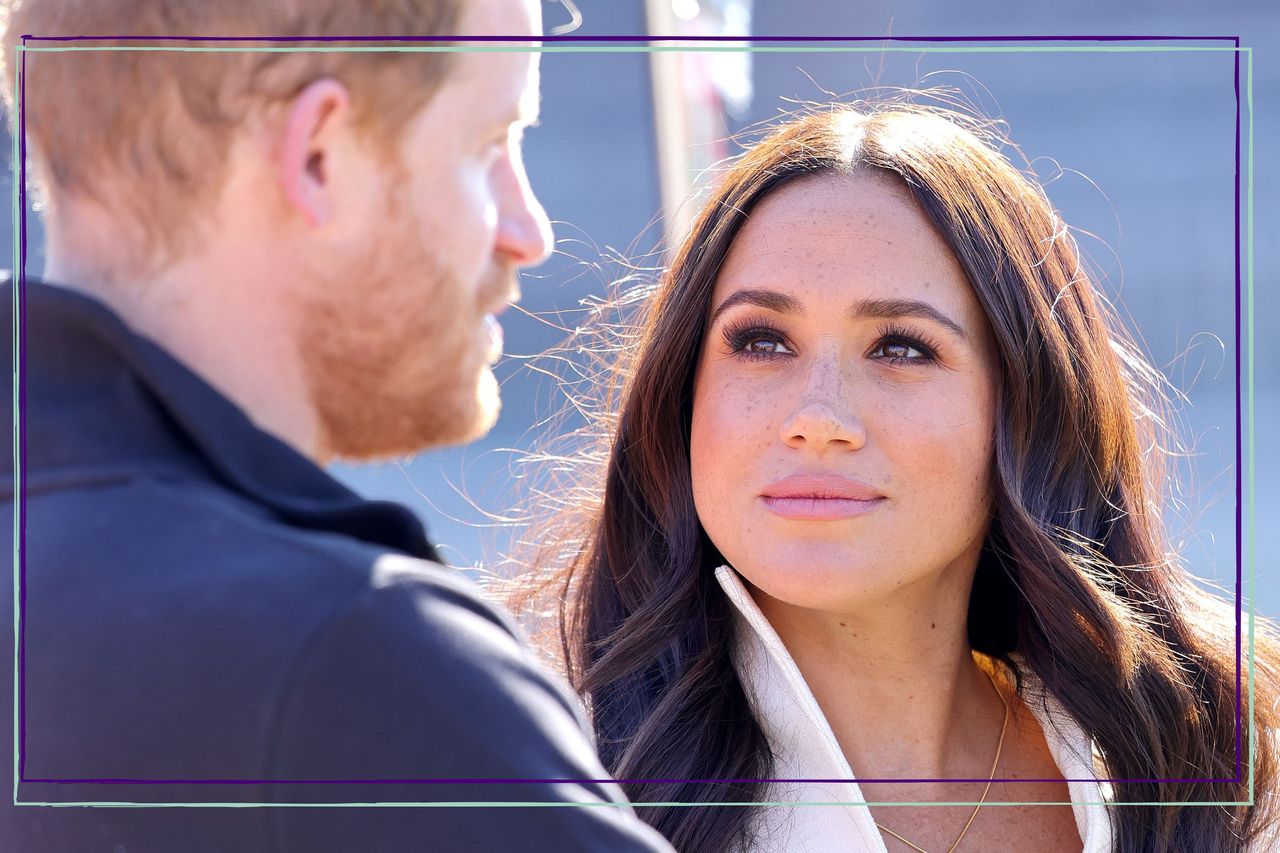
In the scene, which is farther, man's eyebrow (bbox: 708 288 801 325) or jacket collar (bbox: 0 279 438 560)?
man's eyebrow (bbox: 708 288 801 325)

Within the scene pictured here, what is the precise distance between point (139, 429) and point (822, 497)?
72 centimetres

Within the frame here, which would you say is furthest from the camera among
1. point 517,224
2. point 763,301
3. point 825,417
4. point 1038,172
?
point 1038,172

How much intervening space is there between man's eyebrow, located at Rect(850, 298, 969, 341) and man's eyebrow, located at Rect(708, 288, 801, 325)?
0.06 meters

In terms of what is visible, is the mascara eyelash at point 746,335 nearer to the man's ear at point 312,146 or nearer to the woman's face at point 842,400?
the woman's face at point 842,400

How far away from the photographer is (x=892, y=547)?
1229 millimetres

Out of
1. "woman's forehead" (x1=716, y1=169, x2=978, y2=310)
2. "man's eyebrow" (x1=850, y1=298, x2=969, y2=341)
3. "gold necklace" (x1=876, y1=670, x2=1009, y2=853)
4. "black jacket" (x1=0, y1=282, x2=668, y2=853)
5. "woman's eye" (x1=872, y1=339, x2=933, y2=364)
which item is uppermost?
"woman's forehead" (x1=716, y1=169, x2=978, y2=310)

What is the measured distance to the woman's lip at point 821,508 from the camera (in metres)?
1.20

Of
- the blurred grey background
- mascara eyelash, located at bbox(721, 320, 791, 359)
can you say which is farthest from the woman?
the blurred grey background

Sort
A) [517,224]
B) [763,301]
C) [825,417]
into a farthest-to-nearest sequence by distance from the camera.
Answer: [763,301]
[825,417]
[517,224]

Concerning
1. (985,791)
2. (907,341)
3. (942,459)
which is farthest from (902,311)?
(985,791)

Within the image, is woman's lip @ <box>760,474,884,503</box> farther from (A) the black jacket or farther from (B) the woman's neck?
(A) the black jacket

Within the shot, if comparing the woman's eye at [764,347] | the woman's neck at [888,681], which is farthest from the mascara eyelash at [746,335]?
the woman's neck at [888,681]

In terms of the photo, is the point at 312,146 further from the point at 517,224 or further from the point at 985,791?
the point at 985,791

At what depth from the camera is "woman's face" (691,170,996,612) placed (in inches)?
47.6
